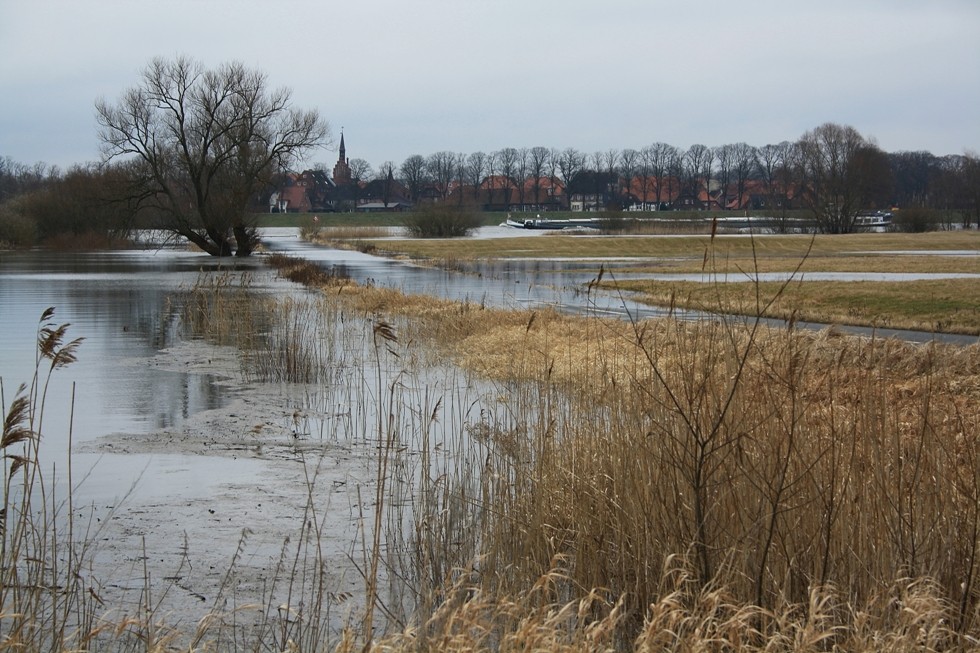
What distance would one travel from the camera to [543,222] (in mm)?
124625

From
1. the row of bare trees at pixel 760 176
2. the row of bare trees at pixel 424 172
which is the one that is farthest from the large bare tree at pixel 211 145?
the row of bare trees at pixel 760 176

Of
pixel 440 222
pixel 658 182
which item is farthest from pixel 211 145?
pixel 658 182

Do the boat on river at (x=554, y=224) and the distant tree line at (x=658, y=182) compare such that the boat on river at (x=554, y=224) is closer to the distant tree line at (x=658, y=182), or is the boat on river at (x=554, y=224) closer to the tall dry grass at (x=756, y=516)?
the distant tree line at (x=658, y=182)

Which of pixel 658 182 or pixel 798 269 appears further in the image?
pixel 658 182

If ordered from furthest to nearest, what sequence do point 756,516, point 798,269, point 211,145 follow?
point 211,145
point 798,269
point 756,516

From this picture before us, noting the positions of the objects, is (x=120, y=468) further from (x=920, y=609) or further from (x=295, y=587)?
(x=920, y=609)

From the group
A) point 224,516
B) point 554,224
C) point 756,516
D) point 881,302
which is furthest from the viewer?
point 554,224

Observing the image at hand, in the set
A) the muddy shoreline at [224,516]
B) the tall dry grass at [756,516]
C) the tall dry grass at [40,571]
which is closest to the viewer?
the tall dry grass at [40,571]

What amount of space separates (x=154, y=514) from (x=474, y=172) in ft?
549

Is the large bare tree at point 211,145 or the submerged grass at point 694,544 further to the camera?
the large bare tree at point 211,145

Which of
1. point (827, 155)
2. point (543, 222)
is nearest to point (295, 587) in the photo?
point (827, 155)

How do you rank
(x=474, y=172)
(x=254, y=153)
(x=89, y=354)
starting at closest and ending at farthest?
(x=89, y=354), (x=254, y=153), (x=474, y=172)

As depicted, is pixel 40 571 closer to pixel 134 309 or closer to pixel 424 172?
pixel 134 309

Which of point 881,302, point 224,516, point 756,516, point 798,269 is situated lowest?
point 224,516
